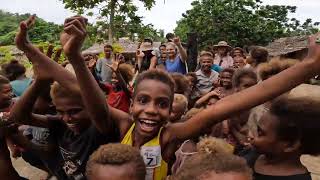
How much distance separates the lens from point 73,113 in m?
2.54

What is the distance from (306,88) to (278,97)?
949 mm

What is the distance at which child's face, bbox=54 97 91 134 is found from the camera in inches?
100.0

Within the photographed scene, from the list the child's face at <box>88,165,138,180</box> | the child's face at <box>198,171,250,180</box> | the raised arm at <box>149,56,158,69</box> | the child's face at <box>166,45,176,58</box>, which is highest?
the child's face at <box>198,171,250,180</box>

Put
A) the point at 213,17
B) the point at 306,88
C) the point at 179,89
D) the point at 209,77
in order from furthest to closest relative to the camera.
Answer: the point at 213,17 → the point at 209,77 → the point at 179,89 → the point at 306,88

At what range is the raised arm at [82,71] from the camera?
222cm

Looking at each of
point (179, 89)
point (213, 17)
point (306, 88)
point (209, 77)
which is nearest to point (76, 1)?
point (213, 17)

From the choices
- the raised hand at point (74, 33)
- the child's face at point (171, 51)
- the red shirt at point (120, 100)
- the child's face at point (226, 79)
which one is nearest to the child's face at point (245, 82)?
the child's face at point (226, 79)

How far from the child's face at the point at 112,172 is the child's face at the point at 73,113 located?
0.58 meters

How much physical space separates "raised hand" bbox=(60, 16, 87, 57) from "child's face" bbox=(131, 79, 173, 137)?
370 millimetres

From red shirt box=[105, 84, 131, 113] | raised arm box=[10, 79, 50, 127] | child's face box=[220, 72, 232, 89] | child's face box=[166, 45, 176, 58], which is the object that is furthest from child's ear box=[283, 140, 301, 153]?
child's face box=[166, 45, 176, 58]

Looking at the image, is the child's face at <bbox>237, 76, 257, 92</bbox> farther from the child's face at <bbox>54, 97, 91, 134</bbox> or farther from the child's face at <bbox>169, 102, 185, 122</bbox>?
the child's face at <bbox>54, 97, 91, 134</bbox>

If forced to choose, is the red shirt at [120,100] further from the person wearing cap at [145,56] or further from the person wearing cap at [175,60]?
the person wearing cap at [145,56]

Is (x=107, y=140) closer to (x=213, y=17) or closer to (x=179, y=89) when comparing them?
(x=179, y=89)

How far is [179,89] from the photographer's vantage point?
16.5 feet
